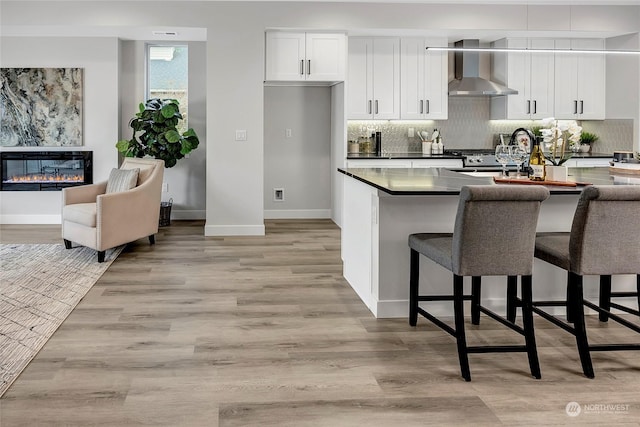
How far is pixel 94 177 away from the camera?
8.11 m

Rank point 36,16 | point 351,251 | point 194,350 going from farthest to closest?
1. point 36,16
2. point 351,251
3. point 194,350

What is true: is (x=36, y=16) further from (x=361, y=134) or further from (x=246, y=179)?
(x=361, y=134)

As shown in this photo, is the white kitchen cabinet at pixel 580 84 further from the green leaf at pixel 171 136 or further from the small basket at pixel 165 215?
the small basket at pixel 165 215

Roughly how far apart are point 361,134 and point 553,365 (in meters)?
5.05

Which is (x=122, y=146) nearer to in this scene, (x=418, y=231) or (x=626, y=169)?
(x=418, y=231)

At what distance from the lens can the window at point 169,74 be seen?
8.38 m

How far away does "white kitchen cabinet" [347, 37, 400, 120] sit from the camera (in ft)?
24.5

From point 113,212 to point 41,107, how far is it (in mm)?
2886

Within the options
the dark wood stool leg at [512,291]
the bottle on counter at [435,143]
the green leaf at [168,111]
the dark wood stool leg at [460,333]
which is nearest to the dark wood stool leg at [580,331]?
the dark wood stool leg at [512,291]

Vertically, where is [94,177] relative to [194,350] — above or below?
above

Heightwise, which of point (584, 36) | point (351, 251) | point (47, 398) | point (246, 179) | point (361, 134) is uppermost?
point (584, 36)

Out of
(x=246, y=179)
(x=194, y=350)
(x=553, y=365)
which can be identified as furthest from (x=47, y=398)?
(x=246, y=179)

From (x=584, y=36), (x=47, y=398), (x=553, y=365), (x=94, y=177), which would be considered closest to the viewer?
(x=47, y=398)

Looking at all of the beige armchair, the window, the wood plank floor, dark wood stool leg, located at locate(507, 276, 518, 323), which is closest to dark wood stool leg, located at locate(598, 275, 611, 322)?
the wood plank floor
